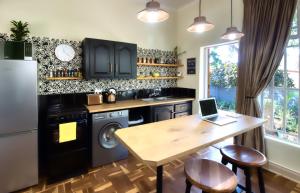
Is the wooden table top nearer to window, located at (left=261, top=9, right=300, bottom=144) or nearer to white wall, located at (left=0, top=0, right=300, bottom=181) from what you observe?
window, located at (left=261, top=9, right=300, bottom=144)

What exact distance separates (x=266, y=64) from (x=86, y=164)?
291 cm

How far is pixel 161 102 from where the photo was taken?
3260 millimetres

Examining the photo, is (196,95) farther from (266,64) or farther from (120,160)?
(120,160)

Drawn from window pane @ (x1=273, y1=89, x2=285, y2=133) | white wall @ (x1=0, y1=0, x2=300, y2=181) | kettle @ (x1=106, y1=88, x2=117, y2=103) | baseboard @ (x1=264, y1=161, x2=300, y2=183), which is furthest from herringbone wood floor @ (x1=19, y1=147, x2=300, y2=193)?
kettle @ (x1=106, y1=88, x2=117, y2=103)

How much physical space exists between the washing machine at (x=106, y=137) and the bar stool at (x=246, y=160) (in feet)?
5.26

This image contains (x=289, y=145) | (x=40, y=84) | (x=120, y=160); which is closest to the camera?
(x=289, y=145)

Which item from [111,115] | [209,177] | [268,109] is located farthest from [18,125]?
[268,109]

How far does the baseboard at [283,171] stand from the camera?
7.47ft

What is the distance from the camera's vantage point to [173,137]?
1486 millimetres

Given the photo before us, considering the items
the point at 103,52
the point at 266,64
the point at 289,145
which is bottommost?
the point at 289,145

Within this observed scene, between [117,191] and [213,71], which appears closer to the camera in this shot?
[117,191]

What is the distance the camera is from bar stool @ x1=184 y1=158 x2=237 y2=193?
1.22 meters

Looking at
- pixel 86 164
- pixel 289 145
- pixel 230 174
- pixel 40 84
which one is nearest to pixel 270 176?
pixel 289 145

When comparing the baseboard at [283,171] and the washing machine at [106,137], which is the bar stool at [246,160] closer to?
the baseboard at [283,171]
